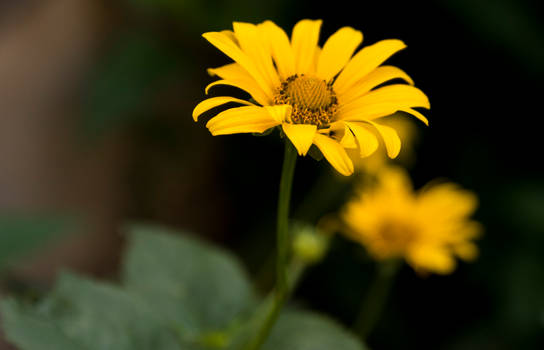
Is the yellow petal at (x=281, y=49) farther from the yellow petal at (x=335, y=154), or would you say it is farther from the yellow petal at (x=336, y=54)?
the yellow petal at (x=335, y=154)

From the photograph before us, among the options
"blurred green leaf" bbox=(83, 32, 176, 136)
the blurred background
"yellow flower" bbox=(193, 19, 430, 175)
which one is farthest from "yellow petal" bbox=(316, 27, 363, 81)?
"blurred green leaf" bbox=(83, 32, 176, 136)

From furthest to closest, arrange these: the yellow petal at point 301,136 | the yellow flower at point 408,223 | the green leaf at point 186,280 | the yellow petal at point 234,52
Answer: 1. the yellow flower at point 408,223
2. the green leaf at point 186,280
3. the yellow petal at point 234,52
4. the yellow petal at point 301,136

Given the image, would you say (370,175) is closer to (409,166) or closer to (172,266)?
(409,166)

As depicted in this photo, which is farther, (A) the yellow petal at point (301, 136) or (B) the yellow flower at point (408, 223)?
(B) the yellow flower at point (408, 223)

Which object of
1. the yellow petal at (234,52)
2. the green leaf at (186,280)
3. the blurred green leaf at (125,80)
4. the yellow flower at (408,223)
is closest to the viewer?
the yellow petal at (234,52)

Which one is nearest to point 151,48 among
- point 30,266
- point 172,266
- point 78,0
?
point 78,0

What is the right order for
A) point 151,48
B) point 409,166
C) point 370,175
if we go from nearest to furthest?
point 370,175
point 409,166
point 151,48

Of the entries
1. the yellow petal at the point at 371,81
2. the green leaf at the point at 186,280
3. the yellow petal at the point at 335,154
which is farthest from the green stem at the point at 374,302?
the yellow petal at the point at 335,154

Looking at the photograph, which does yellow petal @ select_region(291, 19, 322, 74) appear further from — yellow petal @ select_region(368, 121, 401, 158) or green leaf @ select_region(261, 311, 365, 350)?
green leaf @ select_region(261, 311, 365, 350)
